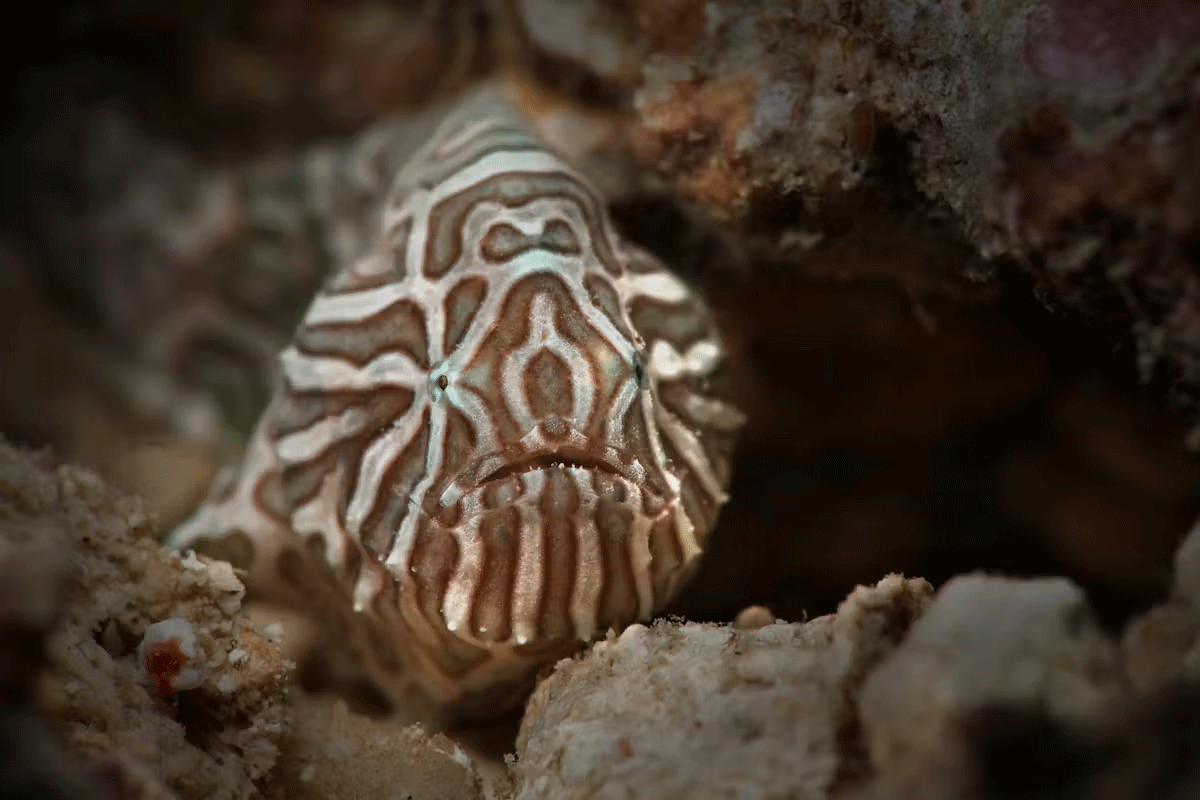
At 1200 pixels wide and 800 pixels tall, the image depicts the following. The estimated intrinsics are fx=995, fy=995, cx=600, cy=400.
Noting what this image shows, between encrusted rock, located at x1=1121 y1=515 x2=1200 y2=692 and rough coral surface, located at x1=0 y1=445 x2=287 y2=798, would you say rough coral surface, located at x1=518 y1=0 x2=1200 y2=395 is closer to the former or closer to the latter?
encrusted rock, located at x1=1121 y1=515 x2=1200 y2=692

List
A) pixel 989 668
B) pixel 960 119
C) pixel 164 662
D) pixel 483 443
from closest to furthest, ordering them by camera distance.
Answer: pixel 989 668, pixel 164 662, pixel 960 119, pixel 483 443

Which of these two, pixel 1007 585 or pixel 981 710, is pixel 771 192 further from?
pixel 981 710

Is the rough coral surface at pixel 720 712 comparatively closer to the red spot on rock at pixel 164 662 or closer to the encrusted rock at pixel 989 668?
the encrusted rock at pixel 989 668

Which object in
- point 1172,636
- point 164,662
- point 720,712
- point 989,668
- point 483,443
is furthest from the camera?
point 483,443

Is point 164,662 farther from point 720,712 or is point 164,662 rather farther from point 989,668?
point 989,668

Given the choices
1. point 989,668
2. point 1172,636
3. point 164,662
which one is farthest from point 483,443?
point 1172,636

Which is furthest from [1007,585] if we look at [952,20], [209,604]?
[209,604]
